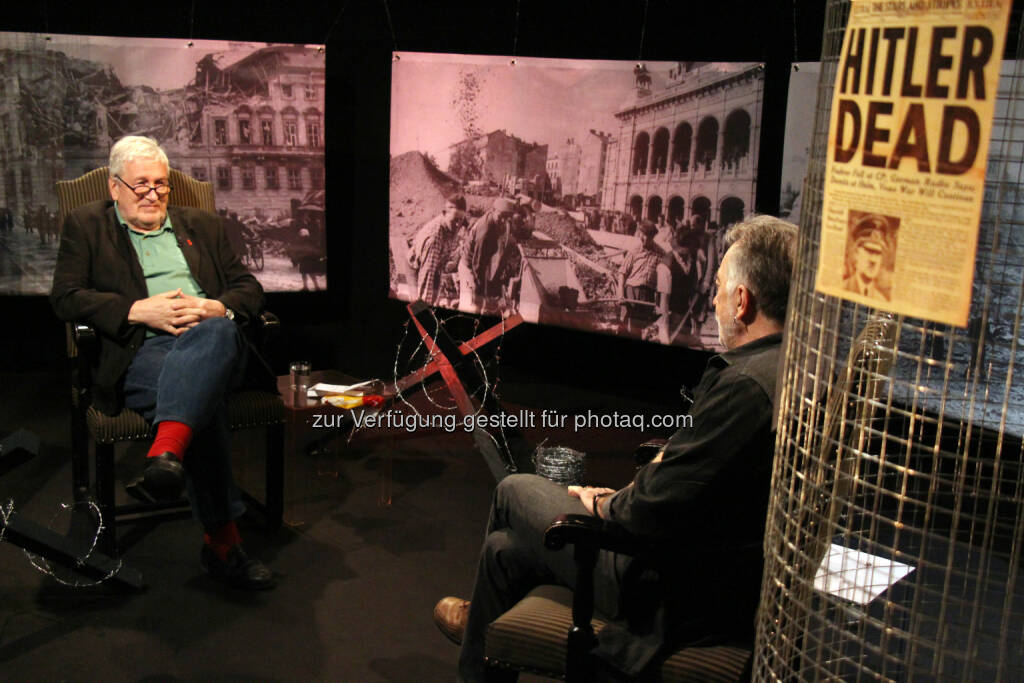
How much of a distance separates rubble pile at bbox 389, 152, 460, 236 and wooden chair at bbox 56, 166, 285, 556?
1418 mm

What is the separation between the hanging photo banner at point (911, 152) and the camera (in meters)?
0.94

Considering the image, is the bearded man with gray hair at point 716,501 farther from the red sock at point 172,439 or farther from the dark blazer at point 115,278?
the dark blazer at point 115,278

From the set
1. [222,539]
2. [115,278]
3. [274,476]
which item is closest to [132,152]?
[115,278]

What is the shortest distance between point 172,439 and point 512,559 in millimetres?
1296

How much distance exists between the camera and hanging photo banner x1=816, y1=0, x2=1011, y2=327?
938 millimetres

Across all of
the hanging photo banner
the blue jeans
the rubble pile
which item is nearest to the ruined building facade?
the rubble pile

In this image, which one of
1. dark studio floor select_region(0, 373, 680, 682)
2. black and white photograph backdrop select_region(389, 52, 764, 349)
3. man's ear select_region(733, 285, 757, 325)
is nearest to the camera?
man's ear select_region(733, 285, 757, 325)

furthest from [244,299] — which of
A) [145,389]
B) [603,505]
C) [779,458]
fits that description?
[779,458]

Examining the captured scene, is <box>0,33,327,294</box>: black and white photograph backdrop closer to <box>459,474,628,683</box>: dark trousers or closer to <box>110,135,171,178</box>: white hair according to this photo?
<box>110,135,171,178</box>: white hair

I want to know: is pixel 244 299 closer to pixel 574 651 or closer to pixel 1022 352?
pixel 574 651

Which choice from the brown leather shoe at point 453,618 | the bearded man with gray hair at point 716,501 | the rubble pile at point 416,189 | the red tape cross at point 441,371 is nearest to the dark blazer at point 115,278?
the red tape cross at point 441,371

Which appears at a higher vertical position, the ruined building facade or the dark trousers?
the ruined building facade

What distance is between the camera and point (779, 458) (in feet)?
4.25

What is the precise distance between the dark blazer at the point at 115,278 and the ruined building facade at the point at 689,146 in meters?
2.02
